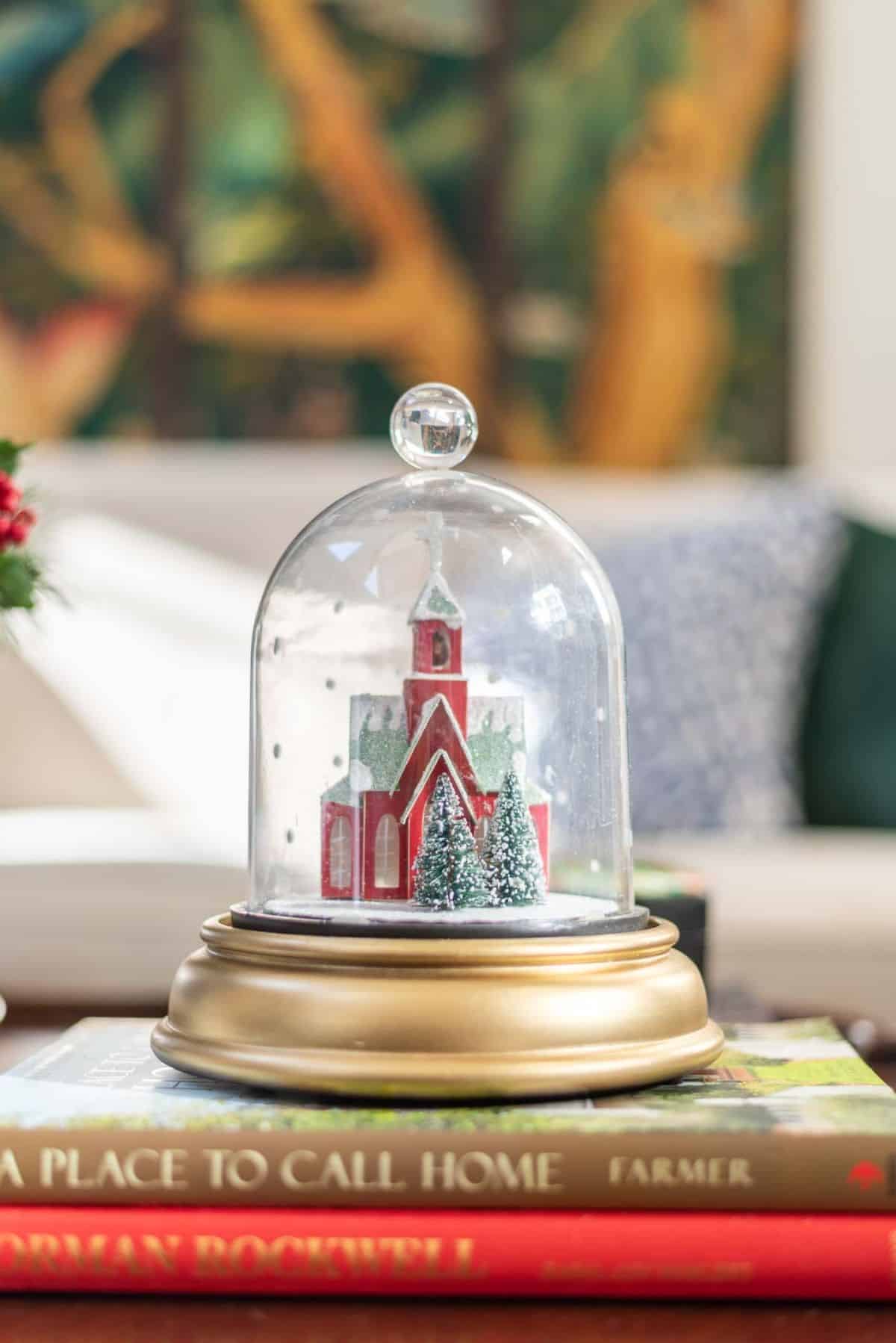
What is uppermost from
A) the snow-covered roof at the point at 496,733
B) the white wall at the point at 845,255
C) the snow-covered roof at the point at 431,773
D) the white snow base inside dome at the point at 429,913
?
the white wall at the point at 845,255

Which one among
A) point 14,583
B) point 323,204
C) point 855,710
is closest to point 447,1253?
point 14,583

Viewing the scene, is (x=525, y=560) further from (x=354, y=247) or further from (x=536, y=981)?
(x=354, y=247)

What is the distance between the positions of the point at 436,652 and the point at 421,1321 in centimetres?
29

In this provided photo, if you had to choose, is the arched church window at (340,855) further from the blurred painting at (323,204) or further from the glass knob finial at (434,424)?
the blurred painting at (323,204)

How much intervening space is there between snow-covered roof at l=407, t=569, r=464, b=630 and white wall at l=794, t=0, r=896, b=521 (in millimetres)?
2143

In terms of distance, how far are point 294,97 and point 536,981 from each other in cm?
240

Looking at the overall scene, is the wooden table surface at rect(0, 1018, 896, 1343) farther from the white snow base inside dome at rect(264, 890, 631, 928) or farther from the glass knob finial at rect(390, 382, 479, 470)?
the glass knob finial at rect(390, 382, 479, 470)

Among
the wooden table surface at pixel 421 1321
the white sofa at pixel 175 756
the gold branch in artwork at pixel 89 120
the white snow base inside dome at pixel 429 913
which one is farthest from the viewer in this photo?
the gold branch in artwork at pixel 89 120

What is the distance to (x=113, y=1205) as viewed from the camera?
0.53 metres

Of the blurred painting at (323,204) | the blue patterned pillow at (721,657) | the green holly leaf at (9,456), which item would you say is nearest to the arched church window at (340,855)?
the green holly leaf at (9,456)

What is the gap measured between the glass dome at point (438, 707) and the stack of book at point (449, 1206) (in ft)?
0.46

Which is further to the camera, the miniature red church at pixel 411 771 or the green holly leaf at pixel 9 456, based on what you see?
the green holly leaf at pixel 9 456

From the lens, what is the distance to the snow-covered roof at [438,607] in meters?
0.72

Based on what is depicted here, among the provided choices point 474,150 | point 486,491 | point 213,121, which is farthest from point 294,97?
point 486,491
